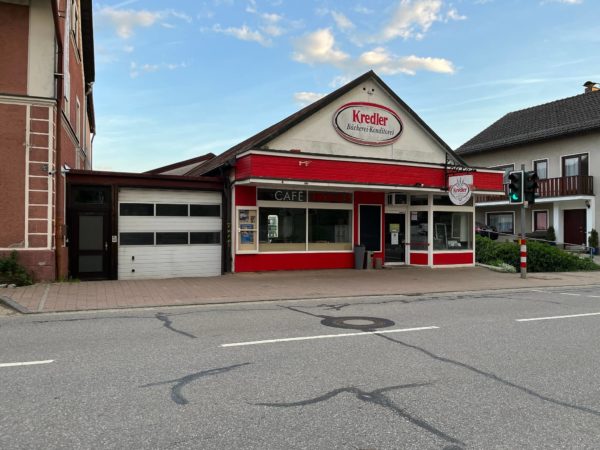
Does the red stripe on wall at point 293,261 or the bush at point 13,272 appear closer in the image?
the bush at point 13,272

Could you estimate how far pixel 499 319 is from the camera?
9062 mm

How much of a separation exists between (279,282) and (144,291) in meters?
3.81

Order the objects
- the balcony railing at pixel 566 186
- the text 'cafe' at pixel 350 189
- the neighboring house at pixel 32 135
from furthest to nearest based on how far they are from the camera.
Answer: the balcony railing at pixel 566 186
the text 'cafe' at pixel 350 189
the neighboring house at pixel 32 135

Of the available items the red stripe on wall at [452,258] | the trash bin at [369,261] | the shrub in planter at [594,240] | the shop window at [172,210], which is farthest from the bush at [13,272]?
the shrub in planter at [594,240]

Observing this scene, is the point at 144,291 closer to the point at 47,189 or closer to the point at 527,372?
the point at 47,189

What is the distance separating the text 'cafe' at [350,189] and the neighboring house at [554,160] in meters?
9.88

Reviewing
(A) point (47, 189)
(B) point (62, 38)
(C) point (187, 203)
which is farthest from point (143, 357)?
(B) point (62, 38)

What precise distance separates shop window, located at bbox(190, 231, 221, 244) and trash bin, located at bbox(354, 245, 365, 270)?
490cm

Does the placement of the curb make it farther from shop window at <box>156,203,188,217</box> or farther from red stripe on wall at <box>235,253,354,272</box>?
red stripe on wall at <box>235,253,354,272</box>

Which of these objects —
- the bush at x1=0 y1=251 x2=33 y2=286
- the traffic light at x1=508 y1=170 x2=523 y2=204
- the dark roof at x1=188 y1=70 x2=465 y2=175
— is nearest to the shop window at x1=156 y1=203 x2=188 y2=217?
the dark roof at x1=188 y1=70 x2=465 y2=175

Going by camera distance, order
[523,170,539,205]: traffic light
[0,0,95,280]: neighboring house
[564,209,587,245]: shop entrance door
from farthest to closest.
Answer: [564,209,587,245]: shop entrance door, [523,170,539,205]: traffic light, [0,0,95,280]: neighboring house

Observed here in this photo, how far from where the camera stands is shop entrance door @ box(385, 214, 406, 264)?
19141 millimetres

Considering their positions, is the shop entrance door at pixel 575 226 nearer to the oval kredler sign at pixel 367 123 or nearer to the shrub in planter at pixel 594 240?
the shrub in planter at pixel 594 240

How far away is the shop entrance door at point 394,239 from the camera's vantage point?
1914 cm
